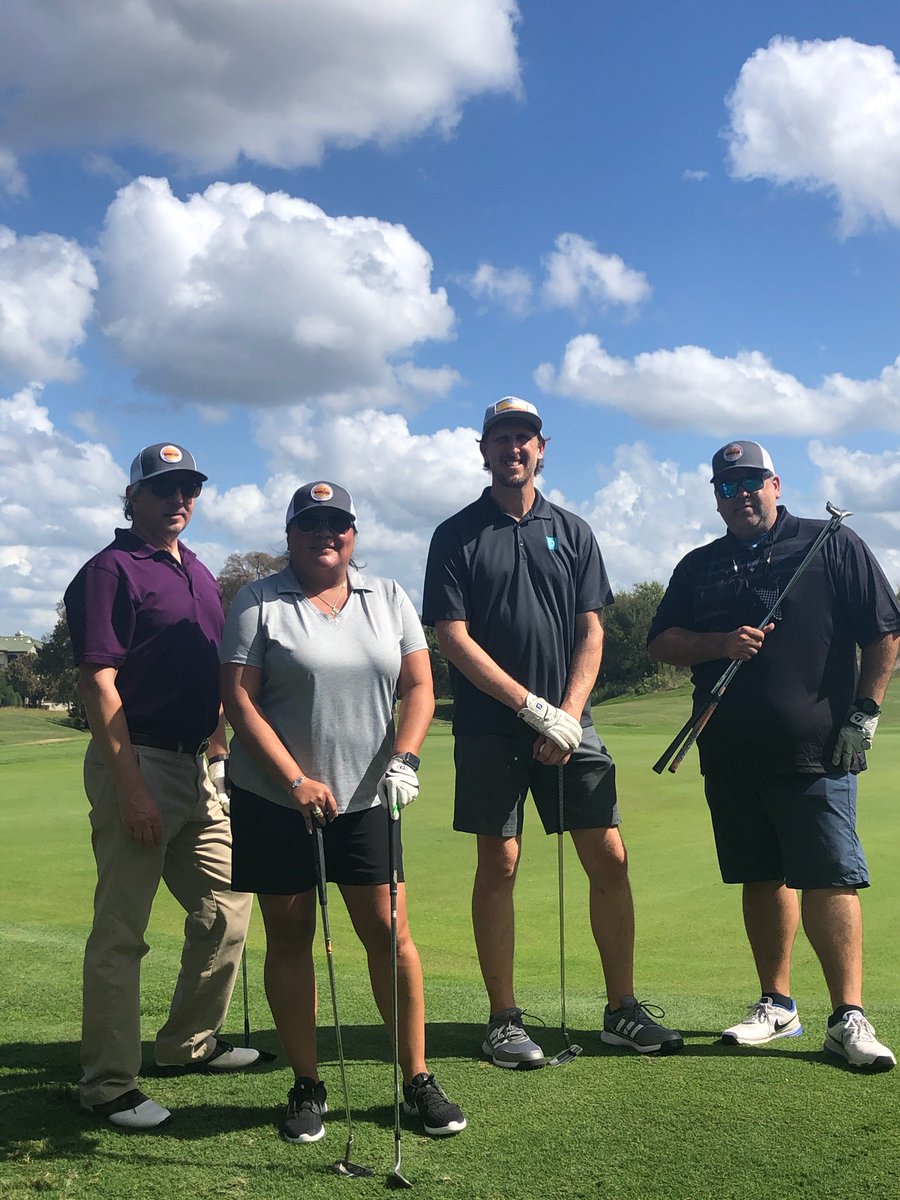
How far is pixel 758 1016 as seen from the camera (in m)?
4.27

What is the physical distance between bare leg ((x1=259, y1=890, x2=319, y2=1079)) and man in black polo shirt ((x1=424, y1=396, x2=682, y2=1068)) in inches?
32.9

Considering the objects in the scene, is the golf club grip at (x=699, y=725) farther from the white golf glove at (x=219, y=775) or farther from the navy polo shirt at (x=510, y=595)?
the white golf glove at (x=219, y=775)

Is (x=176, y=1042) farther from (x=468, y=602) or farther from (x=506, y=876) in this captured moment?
(x=468, y=602)

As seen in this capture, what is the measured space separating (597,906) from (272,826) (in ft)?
4.78

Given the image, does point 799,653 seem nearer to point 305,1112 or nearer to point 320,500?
point 320,500

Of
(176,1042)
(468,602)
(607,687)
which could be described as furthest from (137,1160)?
(607,687)

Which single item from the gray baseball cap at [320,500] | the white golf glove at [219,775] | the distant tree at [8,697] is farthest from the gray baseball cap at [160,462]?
the distant tree at [8,697]

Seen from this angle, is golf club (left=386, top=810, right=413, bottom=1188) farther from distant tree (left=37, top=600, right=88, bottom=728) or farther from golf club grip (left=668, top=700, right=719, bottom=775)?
distant tree (left=37, top=600, right=88, bottom=728)

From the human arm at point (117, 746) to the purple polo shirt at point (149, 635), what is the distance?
0.22 feet

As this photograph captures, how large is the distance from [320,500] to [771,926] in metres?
2.52

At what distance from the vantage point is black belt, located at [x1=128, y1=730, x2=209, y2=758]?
399 cm

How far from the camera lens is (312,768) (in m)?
3.54

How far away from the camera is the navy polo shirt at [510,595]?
171 inches

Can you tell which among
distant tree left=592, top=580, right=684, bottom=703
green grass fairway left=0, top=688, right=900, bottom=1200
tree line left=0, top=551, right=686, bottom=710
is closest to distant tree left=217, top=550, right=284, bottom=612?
tree line left=0, top=551, right=686, bottom=710
